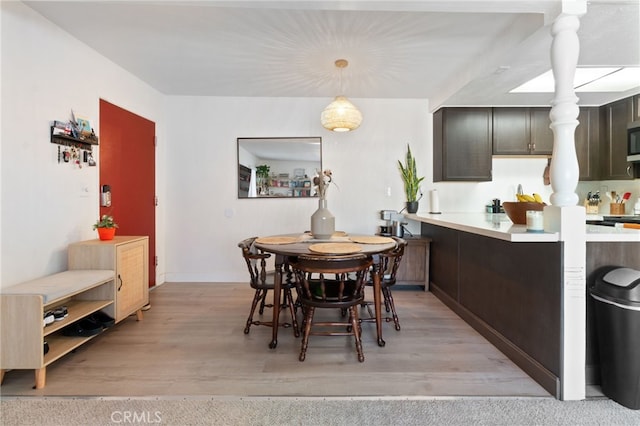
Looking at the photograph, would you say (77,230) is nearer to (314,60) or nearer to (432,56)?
(314,60)

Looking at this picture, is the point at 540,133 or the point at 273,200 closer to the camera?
the point at 540,133

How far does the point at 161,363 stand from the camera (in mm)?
2211

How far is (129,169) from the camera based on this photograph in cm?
351

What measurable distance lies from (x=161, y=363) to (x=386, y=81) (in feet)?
11.4

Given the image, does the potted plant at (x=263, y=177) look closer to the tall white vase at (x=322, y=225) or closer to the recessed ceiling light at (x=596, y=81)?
the tall white vase at (x=322, y=225)

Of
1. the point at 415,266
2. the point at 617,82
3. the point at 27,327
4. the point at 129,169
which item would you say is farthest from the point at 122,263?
the point at 617,82

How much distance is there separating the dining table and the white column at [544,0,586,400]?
108 centimetres

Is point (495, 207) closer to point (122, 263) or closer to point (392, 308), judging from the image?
point (392, 308)

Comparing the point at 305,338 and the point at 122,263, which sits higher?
the point at 122,263

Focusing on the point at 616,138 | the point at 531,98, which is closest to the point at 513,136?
the point at 531,98

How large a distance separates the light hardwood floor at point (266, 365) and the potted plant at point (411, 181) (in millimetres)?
1624

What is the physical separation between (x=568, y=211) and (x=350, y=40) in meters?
2.04

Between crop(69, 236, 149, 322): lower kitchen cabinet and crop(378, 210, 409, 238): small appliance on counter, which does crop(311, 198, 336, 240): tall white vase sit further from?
crop(69, 236, 149, 322): lower kitchen cabinet

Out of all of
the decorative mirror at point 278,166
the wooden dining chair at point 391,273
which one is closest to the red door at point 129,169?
the decorative mirror at point 278,166
